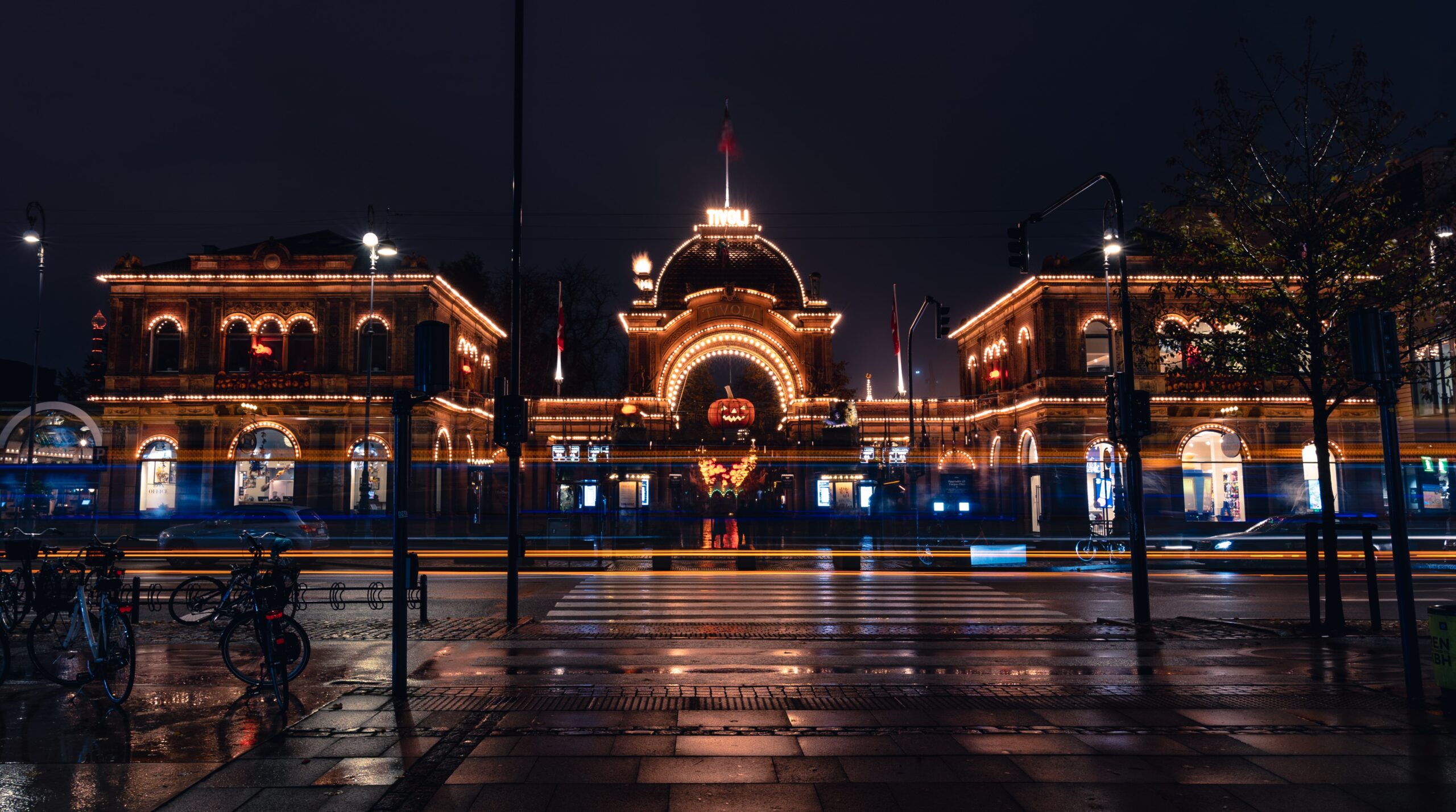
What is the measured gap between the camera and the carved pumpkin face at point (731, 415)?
183ft

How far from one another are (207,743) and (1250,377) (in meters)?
16.5

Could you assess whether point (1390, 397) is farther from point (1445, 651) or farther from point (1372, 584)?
point (1372, 584)

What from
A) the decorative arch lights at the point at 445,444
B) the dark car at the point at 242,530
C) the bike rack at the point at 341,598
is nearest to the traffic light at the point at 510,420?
the bike rack at the point at 341,598

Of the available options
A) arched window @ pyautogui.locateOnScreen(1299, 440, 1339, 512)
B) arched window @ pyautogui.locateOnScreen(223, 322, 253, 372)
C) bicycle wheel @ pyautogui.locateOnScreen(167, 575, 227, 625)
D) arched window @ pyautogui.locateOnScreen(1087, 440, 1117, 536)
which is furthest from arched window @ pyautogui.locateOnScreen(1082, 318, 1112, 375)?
bicycle wheel @ pyautogui.locateOnScreen(167, 575, 227, 625)

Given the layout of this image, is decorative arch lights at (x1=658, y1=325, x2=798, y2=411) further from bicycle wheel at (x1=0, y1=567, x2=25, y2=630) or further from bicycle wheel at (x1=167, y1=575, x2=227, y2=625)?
bicycle wheel at (x1=0, y1=567, x2=25, y2=630)

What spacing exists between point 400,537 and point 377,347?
144 feet

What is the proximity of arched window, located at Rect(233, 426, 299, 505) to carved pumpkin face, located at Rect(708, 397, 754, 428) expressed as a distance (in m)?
22.7

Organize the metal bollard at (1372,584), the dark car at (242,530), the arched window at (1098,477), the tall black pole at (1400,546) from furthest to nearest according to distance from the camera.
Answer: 1. the arched window at (1098,477)
2. the dark car at (242,530)
3. the metal bollard at (1372,584)
4. the tall black pole at (1400,546)

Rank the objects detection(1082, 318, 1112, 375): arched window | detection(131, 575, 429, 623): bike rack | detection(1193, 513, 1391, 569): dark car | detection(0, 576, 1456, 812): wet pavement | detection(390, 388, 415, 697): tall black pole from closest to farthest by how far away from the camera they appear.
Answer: detection(0, 576, 1456, 812): wet pavement, detection(390, 388, 415, 697): tall black pole, detection(131, 575, 429, 623): bike rack, detection(1193, 513, 1391, 569): dark car, detection(1082, 318, 1112, 375): arched window

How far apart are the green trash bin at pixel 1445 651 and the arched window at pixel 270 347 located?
50.7 m

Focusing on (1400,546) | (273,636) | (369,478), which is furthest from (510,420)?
(369,478)

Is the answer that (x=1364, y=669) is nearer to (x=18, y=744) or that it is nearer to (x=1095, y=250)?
(x=18, y=744)

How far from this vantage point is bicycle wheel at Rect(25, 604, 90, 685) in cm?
1020

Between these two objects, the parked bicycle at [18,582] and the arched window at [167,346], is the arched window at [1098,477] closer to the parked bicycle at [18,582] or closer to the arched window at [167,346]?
the parked bicycle at [18,582]
